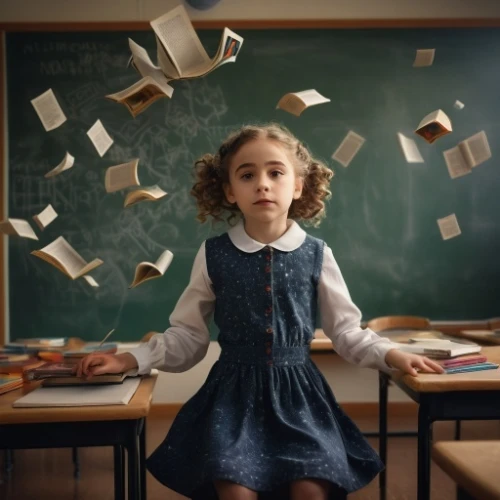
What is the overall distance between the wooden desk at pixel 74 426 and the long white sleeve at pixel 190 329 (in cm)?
28

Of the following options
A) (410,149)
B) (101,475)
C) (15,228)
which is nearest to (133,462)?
(15,228)

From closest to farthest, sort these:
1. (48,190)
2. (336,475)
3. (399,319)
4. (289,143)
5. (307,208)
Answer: (336,475) → (289,143) → (307,208) → (399,319) → (48,190)

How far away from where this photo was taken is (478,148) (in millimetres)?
3939

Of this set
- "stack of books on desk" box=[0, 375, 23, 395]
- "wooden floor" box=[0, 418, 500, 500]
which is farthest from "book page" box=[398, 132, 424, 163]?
"stack of books on desk" box=[0, 375, 23, 395]

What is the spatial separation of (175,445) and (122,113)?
9.32 ft

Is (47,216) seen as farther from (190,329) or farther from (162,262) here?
(190,329)

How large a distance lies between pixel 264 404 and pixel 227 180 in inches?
26.5

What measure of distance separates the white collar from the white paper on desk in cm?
48

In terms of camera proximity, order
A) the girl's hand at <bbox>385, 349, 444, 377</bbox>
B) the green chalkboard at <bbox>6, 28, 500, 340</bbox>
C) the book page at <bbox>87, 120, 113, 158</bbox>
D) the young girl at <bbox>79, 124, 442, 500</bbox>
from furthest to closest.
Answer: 1. the green chalkboard at <bbox>6, 28, 500, 340</bbox>
2. the book page at <bbox>87, 120, 113, 158</bbox>
3. the girl's hand at <bbox>385, 349, 444, 377</bbox>
4. the young girl at <bbox>79, 124, 442, 500</bbox>

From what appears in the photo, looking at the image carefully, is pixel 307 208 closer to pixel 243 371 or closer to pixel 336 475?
pixel 243 371

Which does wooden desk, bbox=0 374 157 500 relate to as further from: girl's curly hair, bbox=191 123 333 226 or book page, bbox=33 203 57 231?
book page, bbox=33 203 57 231

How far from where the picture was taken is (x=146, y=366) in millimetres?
1584

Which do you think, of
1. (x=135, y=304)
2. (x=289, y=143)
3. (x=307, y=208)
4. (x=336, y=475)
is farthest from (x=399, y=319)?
(x=336, y=475)

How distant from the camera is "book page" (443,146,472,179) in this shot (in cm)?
395
